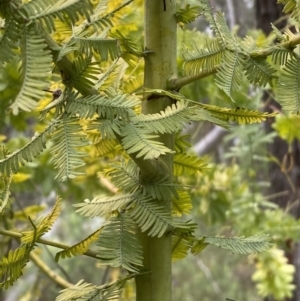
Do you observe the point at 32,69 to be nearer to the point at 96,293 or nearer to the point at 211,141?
the point at 96,293

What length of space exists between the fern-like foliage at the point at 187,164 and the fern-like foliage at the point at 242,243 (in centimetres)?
5

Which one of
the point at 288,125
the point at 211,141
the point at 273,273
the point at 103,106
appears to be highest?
the point at 211,141

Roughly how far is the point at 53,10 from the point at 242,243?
0.18 m

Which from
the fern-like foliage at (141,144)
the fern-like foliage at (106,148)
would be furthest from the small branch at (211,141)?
the fern-like foliage at (141,144)

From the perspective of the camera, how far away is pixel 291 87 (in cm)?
27

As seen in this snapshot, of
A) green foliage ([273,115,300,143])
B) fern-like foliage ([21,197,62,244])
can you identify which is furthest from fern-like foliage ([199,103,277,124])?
green foliage ([273,115,300,143])

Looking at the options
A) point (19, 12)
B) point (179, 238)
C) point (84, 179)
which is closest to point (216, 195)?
point (84, 179)

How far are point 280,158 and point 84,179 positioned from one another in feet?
1.88

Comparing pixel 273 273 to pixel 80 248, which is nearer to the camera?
pixel 80 248

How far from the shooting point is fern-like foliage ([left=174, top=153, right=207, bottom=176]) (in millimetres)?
321

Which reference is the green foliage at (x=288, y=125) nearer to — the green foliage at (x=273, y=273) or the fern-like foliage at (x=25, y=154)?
the green foliage at (x=273, y=273)

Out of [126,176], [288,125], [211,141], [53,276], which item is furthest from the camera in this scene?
[211,141]

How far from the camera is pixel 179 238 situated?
11.9 inches

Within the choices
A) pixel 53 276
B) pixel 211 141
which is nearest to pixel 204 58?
pixel 53 276
